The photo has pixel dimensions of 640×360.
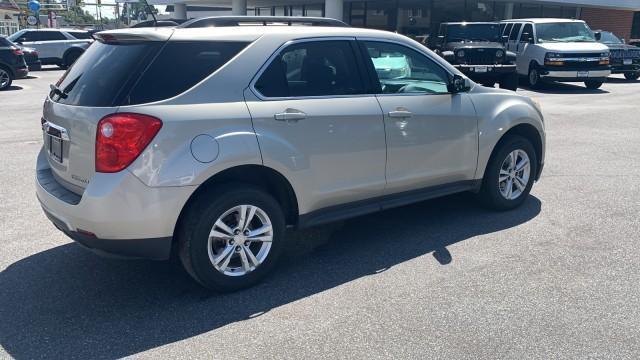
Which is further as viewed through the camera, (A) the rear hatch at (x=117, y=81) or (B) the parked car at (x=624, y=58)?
(B) the parked car at (x=624, y=58)

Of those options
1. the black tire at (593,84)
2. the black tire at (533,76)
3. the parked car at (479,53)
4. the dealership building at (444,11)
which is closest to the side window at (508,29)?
the black tire at (533,76)

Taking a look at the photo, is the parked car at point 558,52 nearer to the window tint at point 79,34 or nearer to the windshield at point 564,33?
the windshield at point 564,33

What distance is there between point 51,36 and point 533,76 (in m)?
18.8

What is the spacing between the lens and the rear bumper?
347 centimetres

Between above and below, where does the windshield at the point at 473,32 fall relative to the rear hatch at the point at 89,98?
above

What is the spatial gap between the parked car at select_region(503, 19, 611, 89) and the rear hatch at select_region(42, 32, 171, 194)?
15656 millimetres

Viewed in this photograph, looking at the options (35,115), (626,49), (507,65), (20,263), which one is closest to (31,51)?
(35,115)

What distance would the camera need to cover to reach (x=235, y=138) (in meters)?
3.75

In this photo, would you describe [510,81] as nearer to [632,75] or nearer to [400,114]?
[632,75]

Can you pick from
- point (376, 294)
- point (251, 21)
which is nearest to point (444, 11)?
point (251, 21)

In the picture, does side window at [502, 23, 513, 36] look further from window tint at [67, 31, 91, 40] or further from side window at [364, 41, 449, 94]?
window tint at [67, 31, 91, 40]

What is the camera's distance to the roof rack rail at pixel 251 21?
13.8ft

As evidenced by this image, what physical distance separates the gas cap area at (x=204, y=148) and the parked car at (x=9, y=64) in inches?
609

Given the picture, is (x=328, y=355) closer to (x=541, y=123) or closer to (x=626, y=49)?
(x=541, y=123)
